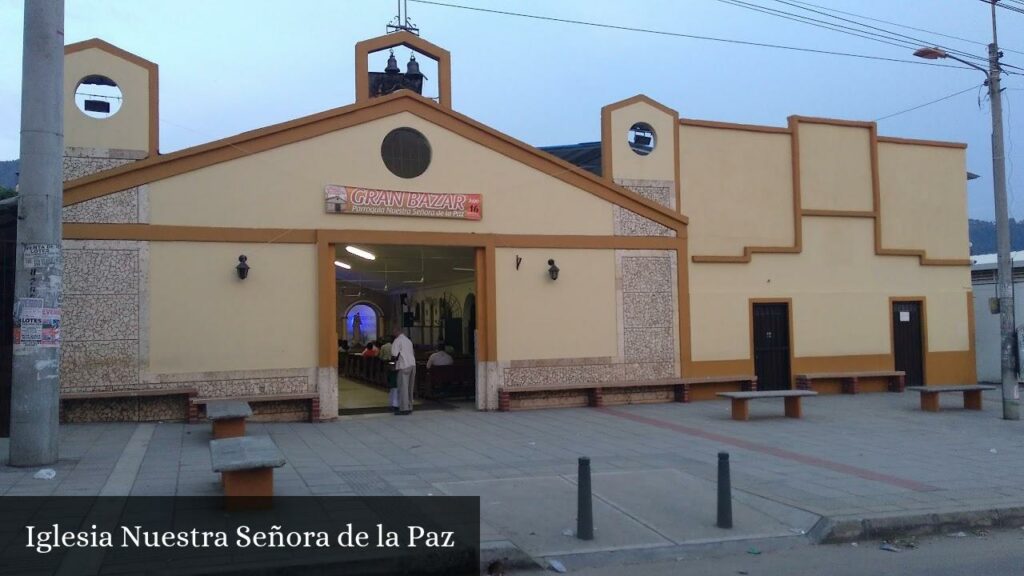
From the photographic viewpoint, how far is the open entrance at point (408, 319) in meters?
17.9

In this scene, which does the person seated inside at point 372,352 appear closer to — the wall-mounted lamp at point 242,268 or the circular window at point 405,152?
the circular window at point 405,152

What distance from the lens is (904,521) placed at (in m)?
8.02

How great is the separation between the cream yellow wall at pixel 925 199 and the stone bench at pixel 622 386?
5275 mm

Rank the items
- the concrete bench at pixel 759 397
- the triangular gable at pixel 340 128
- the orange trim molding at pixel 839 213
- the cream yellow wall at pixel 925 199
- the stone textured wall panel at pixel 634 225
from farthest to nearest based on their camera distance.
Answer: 1. the cream yellow wall at pixel 925 199
2. the orange trim molding at pixel 839 213
3. the stone textured wall panel at pixel 634 225
4. the concrete bench at pixel 759 397
5. the triangular gable at pixel 340 128

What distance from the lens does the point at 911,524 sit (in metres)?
8.02

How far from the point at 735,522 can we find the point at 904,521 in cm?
158

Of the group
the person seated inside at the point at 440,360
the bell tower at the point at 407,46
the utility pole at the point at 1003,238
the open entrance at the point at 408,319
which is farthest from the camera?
the person seated inside at the point at 440,360

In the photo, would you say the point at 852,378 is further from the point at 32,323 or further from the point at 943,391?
the point at 32,323

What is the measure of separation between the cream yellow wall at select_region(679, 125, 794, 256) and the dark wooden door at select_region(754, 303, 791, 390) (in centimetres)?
146

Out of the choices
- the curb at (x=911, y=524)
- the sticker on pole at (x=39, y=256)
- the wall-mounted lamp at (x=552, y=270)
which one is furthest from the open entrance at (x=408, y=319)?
the curb at (x=911, y=524)

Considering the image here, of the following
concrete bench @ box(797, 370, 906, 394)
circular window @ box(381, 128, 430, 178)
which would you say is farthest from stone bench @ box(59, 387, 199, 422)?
concrete bench @ box(797, 370, 906, 394)

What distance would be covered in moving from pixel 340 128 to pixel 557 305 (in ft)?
16.9

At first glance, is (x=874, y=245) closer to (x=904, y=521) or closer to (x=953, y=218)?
(x=953, y=218)

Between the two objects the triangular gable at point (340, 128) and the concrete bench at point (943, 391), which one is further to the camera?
the concrete bench at point (943, 391)
